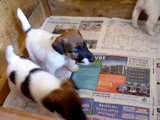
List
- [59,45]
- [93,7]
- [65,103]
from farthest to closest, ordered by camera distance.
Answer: [93,7], [59,45], [65,103]

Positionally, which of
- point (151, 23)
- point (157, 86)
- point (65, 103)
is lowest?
point (157, 86)

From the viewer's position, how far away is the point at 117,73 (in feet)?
3.81

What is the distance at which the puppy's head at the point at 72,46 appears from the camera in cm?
96

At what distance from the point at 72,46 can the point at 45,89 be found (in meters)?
0.22

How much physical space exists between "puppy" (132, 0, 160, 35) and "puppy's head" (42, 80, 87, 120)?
26.5 inches

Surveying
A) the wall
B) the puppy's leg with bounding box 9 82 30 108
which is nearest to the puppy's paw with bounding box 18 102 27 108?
the puppy's leg with bounding box 9 82 30 108

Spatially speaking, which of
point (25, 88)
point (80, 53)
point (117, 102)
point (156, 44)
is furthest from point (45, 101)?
point (156, 44)

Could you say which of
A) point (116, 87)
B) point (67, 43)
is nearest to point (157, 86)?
point (116, 87)

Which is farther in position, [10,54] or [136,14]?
[136,14]

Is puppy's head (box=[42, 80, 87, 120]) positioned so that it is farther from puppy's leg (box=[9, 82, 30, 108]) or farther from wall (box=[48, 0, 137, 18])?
wall (box=[48, 0, 137, 18])

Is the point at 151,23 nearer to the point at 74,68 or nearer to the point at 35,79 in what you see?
the point at 74,68

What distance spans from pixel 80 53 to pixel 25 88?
0.86 ft

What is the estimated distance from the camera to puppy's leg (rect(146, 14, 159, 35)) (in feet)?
4.07

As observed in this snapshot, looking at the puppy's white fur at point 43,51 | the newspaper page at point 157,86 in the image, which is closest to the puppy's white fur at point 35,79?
the puppy's white fur at point 43,51
